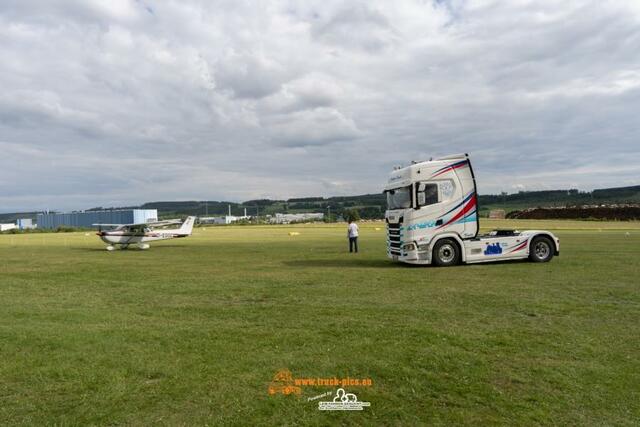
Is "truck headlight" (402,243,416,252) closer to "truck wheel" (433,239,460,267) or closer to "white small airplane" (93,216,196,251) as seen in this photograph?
"truck wheel" (433,239,460,267)

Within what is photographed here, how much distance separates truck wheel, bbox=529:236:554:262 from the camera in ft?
57.0

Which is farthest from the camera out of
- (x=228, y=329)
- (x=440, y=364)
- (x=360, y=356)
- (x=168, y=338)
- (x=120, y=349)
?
(x=228, y=329)

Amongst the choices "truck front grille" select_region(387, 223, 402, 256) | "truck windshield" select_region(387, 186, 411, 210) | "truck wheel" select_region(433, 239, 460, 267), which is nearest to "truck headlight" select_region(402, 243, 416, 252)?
"truck front grille" select_region(387, 223, 402, 256)

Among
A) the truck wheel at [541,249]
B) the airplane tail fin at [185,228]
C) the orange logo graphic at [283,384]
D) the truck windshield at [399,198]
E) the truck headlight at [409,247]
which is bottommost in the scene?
the orange logo graphic at [283,384]

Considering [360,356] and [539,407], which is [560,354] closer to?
[539,407]

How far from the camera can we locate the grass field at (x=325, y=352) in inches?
173

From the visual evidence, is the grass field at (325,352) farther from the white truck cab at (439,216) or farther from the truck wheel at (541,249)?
the truck wheel at (541,249)

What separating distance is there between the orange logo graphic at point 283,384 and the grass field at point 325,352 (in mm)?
97

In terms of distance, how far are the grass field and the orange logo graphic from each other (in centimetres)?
10

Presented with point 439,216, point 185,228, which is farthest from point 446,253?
point 185,228

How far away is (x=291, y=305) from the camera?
9.56 m

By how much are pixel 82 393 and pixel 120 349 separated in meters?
1.55

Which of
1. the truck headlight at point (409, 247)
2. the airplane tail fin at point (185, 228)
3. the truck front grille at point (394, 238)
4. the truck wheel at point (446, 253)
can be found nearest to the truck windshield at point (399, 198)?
the truck front grille at point (394, 238)

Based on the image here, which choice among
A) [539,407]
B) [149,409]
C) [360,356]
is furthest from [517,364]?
[149,409]
